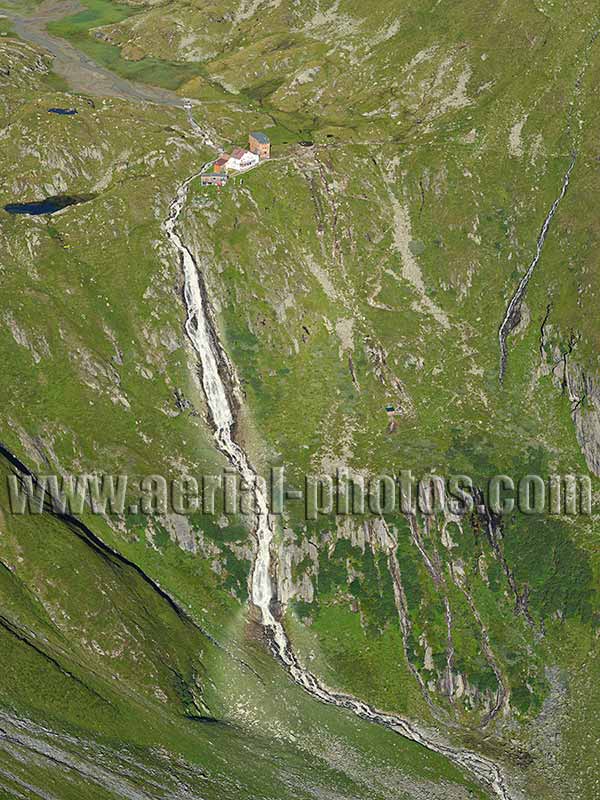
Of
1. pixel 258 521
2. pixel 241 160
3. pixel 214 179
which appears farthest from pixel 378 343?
pixel 241 160

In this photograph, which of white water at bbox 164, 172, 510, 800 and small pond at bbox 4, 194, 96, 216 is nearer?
white water at bbox 164, 172, 510, 800

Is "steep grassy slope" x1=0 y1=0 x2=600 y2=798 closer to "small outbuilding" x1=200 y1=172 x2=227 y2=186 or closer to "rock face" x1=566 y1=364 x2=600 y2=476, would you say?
"rock face" x1=566 y1=364 x2=600 y2=476

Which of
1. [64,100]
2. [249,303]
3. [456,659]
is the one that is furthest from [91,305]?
[456,659]

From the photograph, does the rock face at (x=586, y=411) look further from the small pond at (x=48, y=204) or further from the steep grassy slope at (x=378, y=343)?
the small pond at (x=48, y=204)

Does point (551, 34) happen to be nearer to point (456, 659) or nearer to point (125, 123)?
point (125, 123)

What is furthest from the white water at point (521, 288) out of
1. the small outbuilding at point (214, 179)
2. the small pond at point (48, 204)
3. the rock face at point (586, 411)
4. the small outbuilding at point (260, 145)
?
the small pond at point (48, 204)

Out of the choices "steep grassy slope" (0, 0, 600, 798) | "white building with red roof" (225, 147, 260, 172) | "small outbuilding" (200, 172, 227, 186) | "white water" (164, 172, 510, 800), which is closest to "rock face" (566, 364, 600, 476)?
"steep grassy slope" (0, 0, 600, 798)
